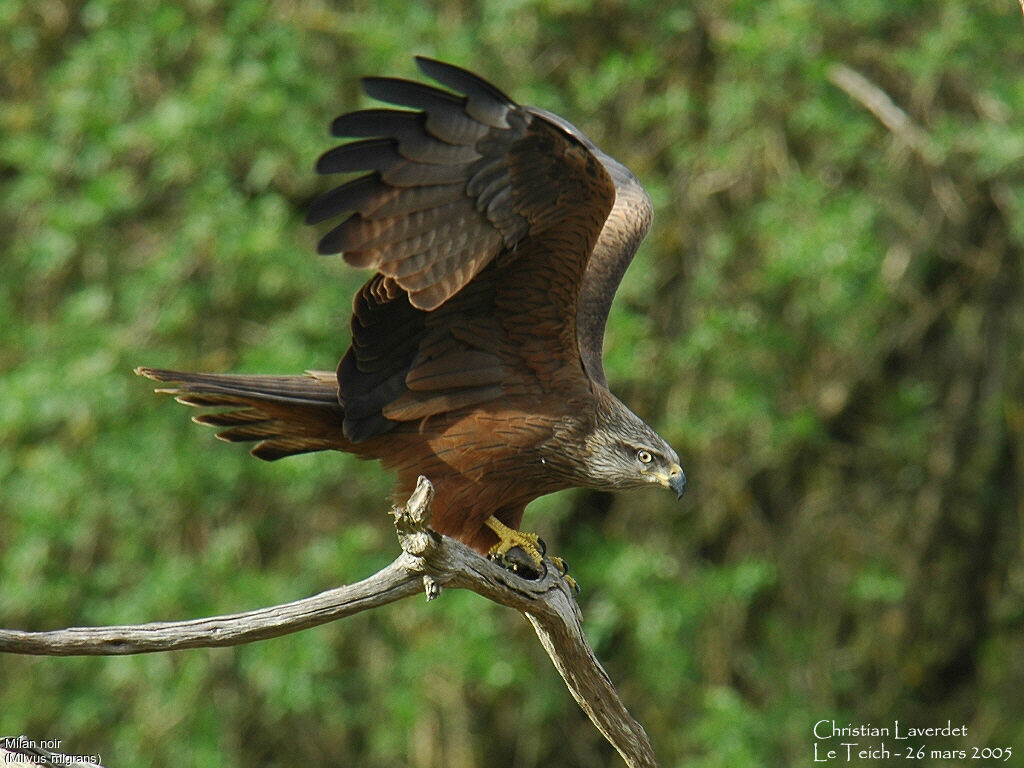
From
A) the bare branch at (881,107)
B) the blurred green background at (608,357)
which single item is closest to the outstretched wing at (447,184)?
the blurred green background at (608,357)

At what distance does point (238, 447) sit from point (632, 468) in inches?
139

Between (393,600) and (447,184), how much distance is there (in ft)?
3.35

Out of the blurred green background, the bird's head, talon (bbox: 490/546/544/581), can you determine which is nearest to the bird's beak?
the bird's head

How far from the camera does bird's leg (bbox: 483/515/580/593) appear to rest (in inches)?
146

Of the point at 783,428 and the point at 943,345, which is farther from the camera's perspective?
the point at 943,345

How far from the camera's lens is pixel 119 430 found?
22.7ft

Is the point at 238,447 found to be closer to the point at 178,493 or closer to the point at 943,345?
the point at 178,493

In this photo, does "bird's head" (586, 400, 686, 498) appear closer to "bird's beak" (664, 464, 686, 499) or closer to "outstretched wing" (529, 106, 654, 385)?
"bird's beak" (664, 464, 686, 499)

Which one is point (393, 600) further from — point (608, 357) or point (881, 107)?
point (881, 107)

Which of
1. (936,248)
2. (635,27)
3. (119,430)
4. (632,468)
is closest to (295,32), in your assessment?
(635,27)

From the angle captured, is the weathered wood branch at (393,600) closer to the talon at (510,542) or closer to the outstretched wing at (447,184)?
the talon at (510,542)

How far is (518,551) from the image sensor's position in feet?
12.5

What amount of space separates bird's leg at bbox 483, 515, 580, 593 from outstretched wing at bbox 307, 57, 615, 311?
2.67 ft

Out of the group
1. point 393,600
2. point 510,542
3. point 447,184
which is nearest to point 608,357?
point 510,542
